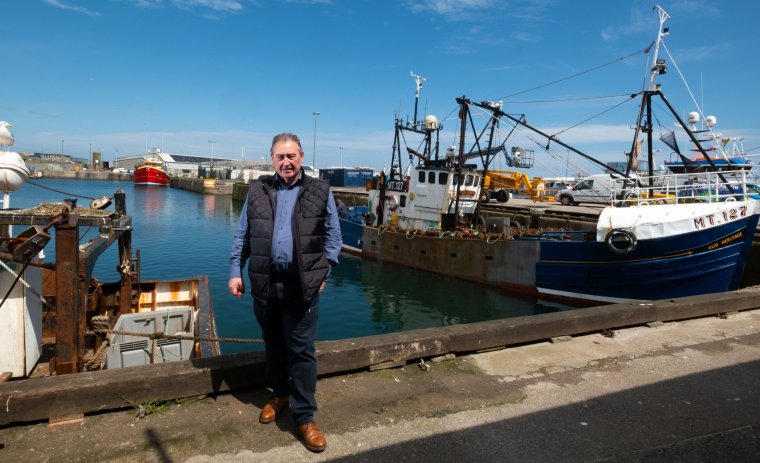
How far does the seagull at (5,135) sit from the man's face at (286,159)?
4.05m

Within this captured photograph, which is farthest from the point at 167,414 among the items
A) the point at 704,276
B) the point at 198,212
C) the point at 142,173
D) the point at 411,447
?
the point at 142,173

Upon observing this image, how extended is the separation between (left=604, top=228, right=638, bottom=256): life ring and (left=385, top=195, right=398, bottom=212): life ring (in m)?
10.1

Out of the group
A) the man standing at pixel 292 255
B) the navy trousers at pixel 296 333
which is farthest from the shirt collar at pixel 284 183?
the navy trousers at pixel 296 333

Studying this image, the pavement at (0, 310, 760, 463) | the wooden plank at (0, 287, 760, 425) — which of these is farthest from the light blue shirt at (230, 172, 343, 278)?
the pavement at (0, 310, 760, 463)

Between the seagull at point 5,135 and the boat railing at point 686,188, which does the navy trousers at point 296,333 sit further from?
the boat railing at point 686,188

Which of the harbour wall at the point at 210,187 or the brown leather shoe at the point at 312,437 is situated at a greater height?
the harbour wall at the point at 210,187

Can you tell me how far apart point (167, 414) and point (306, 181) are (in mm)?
1815

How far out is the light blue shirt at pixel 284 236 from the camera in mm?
2580

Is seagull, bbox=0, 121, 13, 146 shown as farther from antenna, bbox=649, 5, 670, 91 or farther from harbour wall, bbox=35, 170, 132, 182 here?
harbour wall, bbox=35, 170, 132, 182

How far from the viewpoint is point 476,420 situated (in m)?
2.90

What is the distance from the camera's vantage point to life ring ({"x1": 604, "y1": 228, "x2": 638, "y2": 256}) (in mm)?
10680

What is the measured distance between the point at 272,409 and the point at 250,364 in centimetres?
46

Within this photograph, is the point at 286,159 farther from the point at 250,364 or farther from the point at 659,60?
the point at 659,60

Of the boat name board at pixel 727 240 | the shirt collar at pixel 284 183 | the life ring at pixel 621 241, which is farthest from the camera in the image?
the life ring at pixel 621 241
